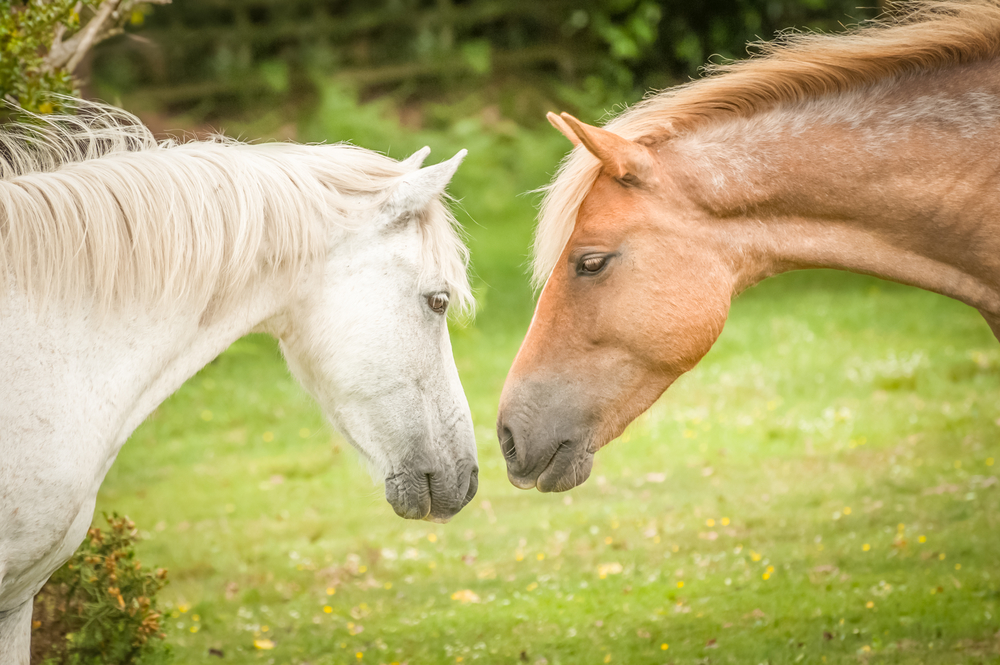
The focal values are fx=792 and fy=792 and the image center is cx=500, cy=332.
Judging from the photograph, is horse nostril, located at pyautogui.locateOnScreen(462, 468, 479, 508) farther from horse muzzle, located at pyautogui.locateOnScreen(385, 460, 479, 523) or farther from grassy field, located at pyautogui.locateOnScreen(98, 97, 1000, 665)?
grassy field, located at pyautogui.locateOnScreen(98, 97, 1000, 665)

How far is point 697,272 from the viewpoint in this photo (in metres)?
2.73

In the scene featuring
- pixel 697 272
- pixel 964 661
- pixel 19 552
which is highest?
pixel 697 272

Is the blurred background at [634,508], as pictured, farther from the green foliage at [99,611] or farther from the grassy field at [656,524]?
the green foliage at [99,611]

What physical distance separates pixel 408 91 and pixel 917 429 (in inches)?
437

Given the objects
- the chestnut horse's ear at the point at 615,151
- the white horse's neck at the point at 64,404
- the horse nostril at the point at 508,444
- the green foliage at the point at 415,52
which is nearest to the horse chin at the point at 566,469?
the horse nostril at the point at 508,444

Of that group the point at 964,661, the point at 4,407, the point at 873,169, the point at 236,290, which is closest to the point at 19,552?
the point at 4,407

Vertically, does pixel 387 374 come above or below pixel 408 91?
above

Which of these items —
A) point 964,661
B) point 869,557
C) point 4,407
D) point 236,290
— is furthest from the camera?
point 869,557

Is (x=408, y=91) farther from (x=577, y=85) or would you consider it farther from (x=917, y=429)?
(x=917, y=429)

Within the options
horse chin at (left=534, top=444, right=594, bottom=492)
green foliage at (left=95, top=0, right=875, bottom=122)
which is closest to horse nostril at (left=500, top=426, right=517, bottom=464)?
horse chin at (left=534, top=444, right=594, bottom=492)

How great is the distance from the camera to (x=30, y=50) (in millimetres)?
3320

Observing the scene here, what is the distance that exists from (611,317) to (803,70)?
1.08 meters

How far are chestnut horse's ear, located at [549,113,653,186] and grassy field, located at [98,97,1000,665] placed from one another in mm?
1144

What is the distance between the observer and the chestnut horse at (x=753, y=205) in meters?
2.61
